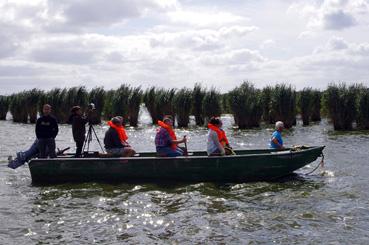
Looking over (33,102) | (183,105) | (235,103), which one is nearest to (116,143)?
(235,103)

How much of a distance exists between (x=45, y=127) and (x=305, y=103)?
2154 cm

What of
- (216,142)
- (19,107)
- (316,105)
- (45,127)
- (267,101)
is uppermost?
(19,107)

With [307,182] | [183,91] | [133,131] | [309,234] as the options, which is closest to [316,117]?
[183,91]

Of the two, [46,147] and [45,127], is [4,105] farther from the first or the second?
[45,127]

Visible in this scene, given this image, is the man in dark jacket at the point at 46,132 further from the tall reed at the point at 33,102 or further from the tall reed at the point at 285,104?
the tall reed at the point at 33,102

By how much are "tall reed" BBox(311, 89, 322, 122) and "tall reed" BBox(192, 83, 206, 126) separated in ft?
24.0

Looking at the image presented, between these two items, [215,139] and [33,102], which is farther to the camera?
[33,102]

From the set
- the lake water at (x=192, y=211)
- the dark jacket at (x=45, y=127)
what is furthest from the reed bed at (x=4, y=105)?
the dark jacket at (x=45, y=127)

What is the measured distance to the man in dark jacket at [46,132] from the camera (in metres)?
13.5

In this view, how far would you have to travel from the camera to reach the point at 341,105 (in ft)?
90.5

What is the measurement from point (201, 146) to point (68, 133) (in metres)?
11.9

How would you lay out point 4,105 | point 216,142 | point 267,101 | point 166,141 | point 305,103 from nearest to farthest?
1. point 216,142
2. point 166,141
3. point 267,101
4. point 305,103
5. point 4,105

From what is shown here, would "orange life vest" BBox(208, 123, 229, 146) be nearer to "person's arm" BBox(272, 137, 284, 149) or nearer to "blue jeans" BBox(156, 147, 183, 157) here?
"blue jeans" BBox(156, 147, 183, 157)

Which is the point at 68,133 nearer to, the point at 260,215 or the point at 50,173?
the point at 50,173
